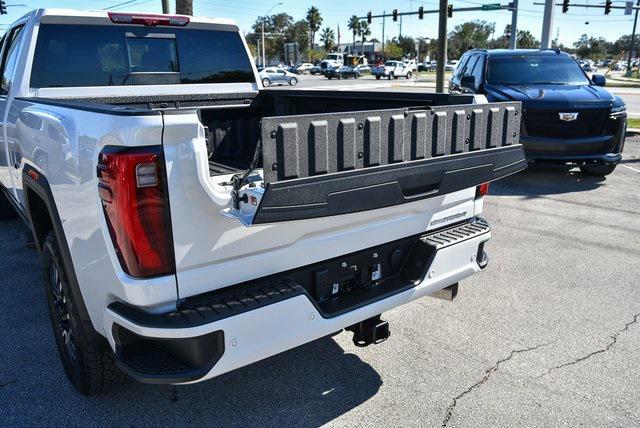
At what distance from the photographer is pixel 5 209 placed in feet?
21.6

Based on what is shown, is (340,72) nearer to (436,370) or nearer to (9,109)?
(9,109)

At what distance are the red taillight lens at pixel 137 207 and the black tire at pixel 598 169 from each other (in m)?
8.04

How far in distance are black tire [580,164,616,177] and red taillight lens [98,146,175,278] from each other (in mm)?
8044

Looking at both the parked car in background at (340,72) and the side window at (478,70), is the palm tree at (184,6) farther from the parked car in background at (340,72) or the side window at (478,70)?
the parked car in background at (340,72)

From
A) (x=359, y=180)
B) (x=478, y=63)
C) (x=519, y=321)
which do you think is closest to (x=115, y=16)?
(x=359, y=180)

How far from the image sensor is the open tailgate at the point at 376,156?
2201 mm

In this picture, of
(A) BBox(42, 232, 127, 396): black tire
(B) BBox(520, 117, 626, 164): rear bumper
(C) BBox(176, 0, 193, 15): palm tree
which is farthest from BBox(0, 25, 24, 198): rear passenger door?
(C) BBox(176, 0, 193, 15): palm tree

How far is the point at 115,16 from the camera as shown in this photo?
4.28 m

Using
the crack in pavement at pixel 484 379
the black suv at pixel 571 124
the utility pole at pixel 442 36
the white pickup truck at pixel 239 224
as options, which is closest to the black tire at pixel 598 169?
the black suv at pixel 571 124

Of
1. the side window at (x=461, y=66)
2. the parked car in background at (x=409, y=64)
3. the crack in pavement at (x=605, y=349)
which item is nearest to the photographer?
the crack in pavement at (x=605, y=349)

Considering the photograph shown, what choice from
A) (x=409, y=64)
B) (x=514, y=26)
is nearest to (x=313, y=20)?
(x=409, y=64)

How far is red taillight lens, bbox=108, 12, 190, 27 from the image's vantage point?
430cm

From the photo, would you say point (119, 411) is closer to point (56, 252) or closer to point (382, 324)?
point (56, 252)

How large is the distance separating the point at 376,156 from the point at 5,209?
5.72 metres
